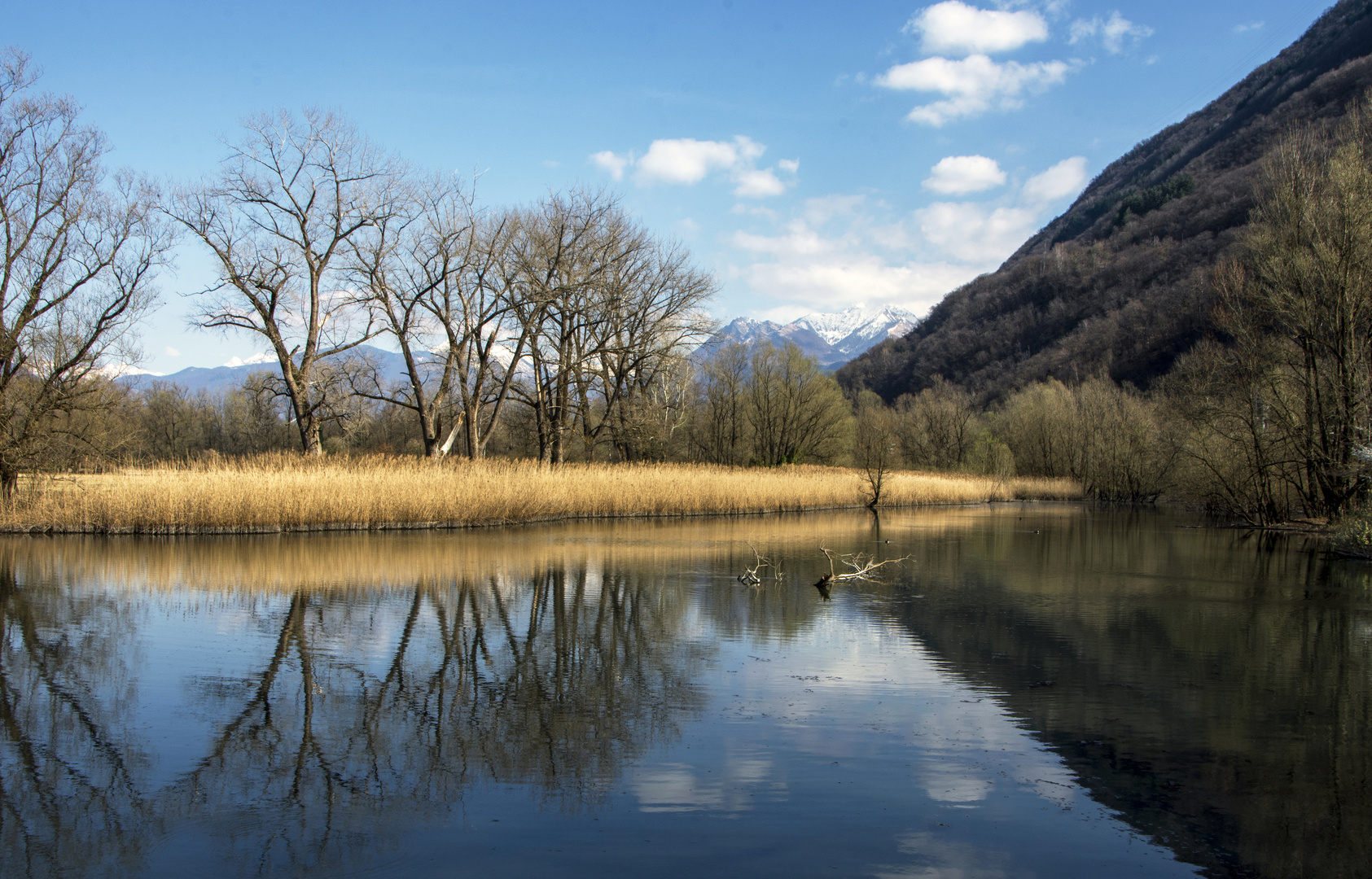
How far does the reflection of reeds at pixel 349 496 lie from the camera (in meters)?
17.4

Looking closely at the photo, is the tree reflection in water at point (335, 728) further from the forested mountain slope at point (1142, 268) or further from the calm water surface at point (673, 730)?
the forested mountain slope at point (1142, 268)

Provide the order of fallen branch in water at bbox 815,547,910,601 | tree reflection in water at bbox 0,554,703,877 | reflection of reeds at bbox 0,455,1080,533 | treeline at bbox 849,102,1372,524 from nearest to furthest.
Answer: tree reflection in water at bbox 0,554,703,877 < fallen branch in water at bbox 815,547,910,601 < reflection of reeds at bbox 0,455,1080,533 < treeline at bbox 849,102,1372,524

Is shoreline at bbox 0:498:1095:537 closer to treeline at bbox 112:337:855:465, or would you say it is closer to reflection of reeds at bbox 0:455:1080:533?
reflection of reeds at bbox 0:455:1080:533

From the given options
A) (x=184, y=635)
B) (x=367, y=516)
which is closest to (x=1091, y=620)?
(x=184, y=635)

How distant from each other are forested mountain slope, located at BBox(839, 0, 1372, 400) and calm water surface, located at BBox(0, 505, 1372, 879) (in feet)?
219

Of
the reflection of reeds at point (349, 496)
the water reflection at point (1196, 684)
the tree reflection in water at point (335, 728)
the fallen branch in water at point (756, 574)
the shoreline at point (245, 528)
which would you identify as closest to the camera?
the tree reflection in water at point (335, 728)

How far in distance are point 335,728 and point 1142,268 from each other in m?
90.0

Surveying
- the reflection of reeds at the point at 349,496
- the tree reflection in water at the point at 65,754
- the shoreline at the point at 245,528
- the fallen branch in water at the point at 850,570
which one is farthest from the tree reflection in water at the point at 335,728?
the shoreline at the point at 245,528

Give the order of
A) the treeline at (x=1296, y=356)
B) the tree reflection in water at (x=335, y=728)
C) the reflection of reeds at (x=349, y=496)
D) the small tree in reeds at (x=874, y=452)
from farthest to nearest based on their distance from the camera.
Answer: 1. the small tree in reeds at (x=874, y=452)
2. the treeline at (x=1296, y=356)
3. the reflection of reeds at (x=349, y=496)
4. the tree reflection in water at (x=335, y=728)

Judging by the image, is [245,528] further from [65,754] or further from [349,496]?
[65,754]

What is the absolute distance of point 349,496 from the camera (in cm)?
1828

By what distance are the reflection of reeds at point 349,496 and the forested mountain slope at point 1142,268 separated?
55.7m

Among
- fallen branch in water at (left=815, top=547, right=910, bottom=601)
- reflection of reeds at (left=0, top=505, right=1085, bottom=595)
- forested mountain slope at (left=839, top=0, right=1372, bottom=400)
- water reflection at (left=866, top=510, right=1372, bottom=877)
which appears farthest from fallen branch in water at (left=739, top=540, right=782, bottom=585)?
forested mountain slope at (left=839, top=0, right=1372, bottom=400)

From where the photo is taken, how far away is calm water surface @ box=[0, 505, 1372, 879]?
371cm
